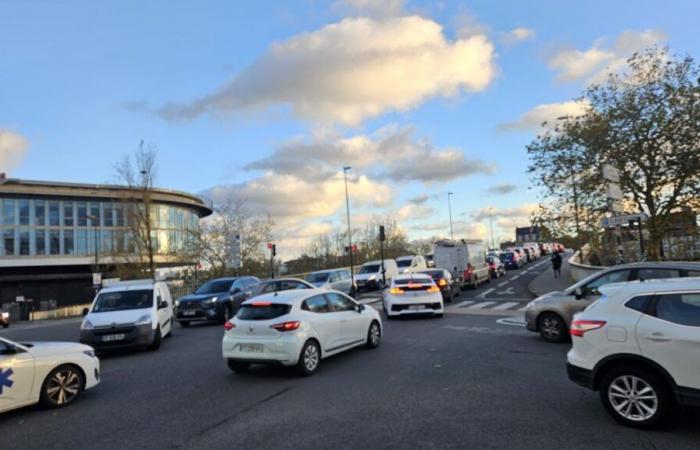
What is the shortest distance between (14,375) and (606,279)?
1023cm

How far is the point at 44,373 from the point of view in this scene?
741 cm

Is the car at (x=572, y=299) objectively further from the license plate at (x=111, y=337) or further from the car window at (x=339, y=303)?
the license plate at (x=111, y=337)

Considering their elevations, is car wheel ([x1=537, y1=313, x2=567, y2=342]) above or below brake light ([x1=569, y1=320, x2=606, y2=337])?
below

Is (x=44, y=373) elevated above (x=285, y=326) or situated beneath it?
situated beneath

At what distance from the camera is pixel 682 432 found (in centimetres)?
529

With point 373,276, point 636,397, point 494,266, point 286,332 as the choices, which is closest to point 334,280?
point 373,276

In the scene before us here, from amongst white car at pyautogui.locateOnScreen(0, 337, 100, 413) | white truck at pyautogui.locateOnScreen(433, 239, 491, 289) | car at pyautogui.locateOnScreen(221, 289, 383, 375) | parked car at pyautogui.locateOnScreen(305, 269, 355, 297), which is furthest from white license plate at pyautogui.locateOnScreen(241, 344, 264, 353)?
white truck at pyautogui.locateOnScreen(433, 239, 491, 289)

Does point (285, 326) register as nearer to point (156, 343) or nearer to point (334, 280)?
point (156, 343)

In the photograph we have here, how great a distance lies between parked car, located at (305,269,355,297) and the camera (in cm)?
2767

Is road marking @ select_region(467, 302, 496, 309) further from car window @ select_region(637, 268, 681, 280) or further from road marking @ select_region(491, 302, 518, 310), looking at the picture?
car window @ select_region(637, 268, 681, 280)

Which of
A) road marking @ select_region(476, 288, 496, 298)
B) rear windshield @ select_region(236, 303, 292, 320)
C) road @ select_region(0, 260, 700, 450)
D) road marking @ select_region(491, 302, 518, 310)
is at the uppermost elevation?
rear windshield @ select_region(236, 303, 292, 320)

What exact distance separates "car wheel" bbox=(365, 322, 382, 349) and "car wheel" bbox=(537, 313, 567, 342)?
12.1 feet

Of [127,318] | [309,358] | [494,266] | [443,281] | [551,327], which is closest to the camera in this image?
[309,358]

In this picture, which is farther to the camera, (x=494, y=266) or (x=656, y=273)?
(x=494, y=266)
